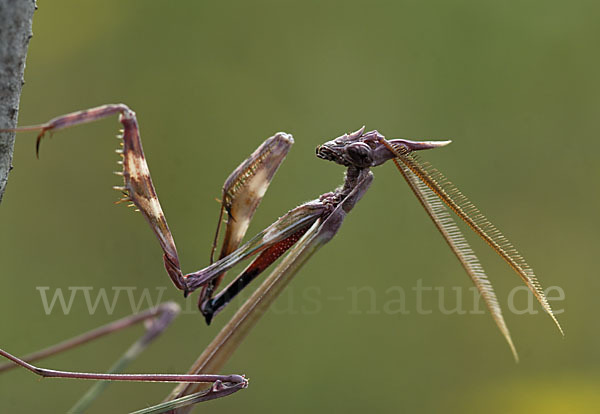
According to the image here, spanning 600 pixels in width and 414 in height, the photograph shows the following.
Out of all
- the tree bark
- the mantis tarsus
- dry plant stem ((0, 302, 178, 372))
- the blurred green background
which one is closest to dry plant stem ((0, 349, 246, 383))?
the mantis tarsus

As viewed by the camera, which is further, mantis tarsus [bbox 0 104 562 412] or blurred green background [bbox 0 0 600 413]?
blurred green background [bbox 0 0 600 413]

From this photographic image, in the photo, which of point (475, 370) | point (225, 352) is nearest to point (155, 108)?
point (225, 352)

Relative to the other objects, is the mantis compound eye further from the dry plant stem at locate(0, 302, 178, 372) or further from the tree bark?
the dry plant stem at locate(0, 302, 178, 372)

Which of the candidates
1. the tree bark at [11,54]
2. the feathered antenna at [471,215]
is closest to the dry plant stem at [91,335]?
the tree bark at [11,54]

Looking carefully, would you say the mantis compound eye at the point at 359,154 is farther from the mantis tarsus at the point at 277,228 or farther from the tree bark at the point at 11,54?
the tree bark at the point at 11,54

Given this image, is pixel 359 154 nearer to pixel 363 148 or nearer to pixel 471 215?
pixel 363 148

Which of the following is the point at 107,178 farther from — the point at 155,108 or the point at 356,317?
the point at 356,317

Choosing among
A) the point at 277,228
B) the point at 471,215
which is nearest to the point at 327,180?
the point at 277,228
